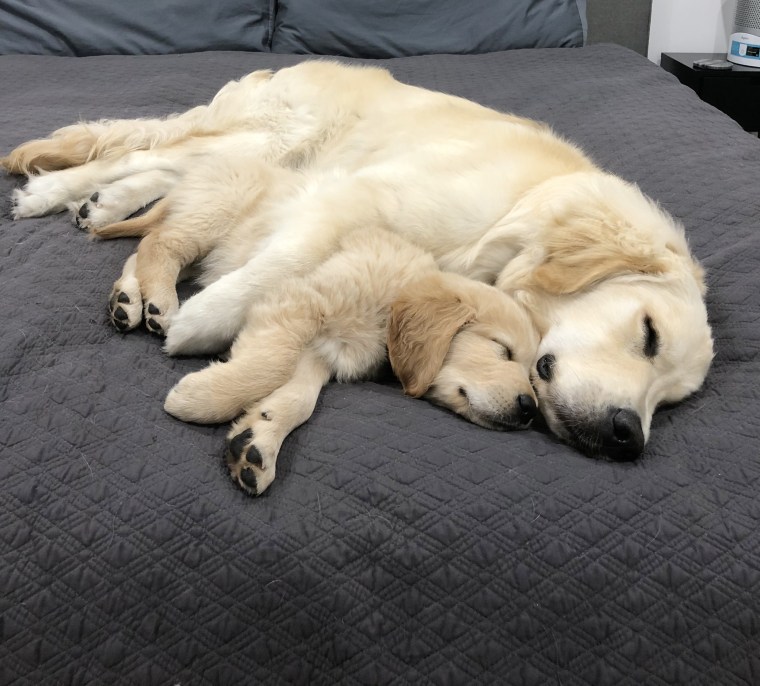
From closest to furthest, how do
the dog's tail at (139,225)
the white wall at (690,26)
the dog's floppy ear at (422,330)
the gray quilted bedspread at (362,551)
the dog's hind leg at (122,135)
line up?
the gray quilted bedspread at (362,551)
the dog's floppy ear at (422,330)
the dog's tail at (139,225)
the dog's hind leg at (122,135)
the white wall at (690,26)

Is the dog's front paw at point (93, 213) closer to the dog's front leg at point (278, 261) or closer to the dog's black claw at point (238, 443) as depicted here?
the dog's front leg at point (278, 261)

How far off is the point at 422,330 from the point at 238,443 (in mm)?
444

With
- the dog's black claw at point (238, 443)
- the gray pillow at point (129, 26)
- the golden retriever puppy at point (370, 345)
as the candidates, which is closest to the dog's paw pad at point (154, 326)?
the golden retriever puppy at point (370, 345)

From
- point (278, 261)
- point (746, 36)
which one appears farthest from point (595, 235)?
point (746, 36)

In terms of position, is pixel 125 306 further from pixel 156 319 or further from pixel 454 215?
pixel 454 215

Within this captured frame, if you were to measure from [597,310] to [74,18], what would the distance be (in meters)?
3.35

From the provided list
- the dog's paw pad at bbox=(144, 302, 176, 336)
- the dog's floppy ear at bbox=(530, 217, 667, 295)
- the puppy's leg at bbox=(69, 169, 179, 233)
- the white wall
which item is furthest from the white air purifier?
the dog's paw pad at bbox=(144, 302, 176, 336)

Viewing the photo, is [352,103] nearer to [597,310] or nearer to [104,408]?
[597,310]

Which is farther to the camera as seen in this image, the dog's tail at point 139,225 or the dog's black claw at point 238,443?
the dog's tail at point 139,225

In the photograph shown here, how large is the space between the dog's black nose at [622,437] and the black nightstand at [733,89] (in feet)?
11.7

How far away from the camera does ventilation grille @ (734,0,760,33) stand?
13.6 ft

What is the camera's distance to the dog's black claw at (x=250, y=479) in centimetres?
117

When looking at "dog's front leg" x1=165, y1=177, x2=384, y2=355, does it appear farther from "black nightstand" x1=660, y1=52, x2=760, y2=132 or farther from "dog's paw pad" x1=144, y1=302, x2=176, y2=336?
"black nightstand" x1=660, y1=52, x2=760, y2=132

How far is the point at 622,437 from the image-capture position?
1.33 meters
